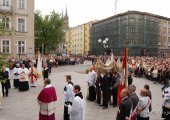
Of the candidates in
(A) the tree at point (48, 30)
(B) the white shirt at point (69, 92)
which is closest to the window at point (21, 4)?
(A) the tree at point (48, 30)

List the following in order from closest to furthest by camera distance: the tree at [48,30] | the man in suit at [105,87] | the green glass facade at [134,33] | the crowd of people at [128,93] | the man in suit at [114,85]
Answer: the crowd of people at [128,93]
the man in suit at [105,87]
the man in suit at [114,85]
the green glass facade at [134,33]
the tree at [48,30]

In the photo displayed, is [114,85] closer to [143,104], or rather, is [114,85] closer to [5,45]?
[143,104]

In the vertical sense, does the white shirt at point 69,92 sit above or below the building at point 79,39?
below

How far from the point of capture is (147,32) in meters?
65.6

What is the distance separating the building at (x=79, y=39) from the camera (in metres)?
107

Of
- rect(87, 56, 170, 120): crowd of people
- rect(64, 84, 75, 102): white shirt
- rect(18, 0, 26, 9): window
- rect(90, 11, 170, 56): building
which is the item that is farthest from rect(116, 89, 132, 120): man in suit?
rect(90, 11, 170, 56): building

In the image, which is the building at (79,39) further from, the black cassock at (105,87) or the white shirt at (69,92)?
the white shirt at (69,92)

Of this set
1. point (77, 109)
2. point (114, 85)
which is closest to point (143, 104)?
point (77, 109)

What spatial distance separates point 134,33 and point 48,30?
63.0 ft

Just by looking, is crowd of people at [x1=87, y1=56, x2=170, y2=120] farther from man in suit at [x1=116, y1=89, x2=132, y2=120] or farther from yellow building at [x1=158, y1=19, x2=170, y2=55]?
yellow building at [x1=158, y1=19, x2=170, y2=55]

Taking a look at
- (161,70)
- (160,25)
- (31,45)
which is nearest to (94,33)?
(160,25)

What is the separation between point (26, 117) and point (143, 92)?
5408 millimetres

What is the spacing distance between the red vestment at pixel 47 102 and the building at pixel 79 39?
9487 cm

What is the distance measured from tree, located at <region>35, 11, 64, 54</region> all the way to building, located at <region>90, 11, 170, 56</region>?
11686mm
